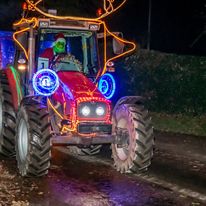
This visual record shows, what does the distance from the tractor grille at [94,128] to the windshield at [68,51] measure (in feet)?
3.98

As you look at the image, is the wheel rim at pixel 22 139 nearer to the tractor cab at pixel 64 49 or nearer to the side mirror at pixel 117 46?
the tractor cab at pixel 64 49

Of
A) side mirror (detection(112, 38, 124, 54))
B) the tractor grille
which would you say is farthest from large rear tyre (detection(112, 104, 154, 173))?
side mirror (detection(112, 38, 124, 54))

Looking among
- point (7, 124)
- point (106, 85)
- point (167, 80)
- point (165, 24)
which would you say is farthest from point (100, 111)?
point (165, 24)

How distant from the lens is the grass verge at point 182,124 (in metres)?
13.0

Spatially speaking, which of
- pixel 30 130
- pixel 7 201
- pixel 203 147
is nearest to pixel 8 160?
pixel 30 130

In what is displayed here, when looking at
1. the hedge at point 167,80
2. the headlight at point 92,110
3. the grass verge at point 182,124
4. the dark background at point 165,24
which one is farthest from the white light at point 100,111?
the dark background at point 165,24

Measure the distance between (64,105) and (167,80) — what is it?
23.1 ft

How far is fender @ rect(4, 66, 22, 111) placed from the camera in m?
9.07

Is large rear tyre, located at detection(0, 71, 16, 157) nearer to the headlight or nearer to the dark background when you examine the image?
the headlight

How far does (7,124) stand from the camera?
8.79 metres

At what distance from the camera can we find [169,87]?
14.7m

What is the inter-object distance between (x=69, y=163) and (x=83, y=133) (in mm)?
1138

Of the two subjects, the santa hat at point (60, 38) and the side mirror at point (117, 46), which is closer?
the santa hat at point (60, 38)

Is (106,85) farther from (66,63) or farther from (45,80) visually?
(45,80)
